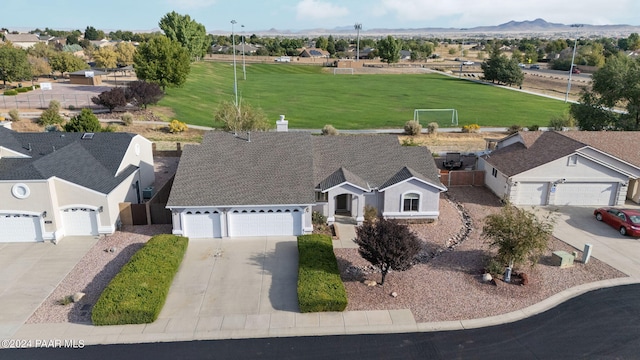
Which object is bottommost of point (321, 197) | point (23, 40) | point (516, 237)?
point (321, 197)

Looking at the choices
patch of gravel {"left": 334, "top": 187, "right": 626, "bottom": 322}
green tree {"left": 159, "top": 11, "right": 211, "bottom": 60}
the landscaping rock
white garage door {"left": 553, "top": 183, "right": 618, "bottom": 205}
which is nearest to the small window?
patch of gravel {"left": 334, "top": 187, "right": 626, "bottom": 322}

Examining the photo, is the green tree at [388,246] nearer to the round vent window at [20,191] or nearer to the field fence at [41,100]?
the round vent window at [20,191]

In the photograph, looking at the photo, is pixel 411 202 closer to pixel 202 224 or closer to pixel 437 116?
pixel 202 224

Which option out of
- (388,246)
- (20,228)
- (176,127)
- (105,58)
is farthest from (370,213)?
(105,58)

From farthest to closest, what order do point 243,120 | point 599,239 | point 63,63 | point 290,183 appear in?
point 63,63 < point 243,120 < point 290,183 < point 599,239

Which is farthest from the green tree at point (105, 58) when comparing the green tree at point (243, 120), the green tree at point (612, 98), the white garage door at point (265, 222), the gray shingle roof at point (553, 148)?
the green tree at point (612, 98)

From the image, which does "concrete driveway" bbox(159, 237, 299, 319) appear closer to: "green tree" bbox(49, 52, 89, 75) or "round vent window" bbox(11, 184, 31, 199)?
"round vent window" bbox(11, 184, 31, 199)
